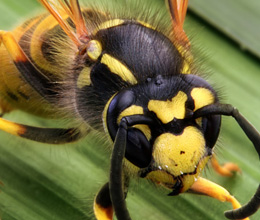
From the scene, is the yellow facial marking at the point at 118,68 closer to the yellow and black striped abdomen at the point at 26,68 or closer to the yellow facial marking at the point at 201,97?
the yellow facial marking at the point at 201,97

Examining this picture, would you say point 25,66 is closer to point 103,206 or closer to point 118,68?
point 118,68

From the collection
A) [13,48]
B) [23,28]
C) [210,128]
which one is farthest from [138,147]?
[23,28]

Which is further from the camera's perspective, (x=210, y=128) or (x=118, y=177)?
(x=210, y=128)

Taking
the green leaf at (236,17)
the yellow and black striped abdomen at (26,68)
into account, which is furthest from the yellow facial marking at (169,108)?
the green leaf at (236,17)

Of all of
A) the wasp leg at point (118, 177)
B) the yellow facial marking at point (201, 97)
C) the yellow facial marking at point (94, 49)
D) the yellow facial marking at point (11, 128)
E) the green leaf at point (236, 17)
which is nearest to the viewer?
the wasp leg at point (118, 177)

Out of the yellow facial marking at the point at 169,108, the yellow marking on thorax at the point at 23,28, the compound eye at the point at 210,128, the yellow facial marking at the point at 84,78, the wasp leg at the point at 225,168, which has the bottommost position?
the wasp leg at the point at 225,168

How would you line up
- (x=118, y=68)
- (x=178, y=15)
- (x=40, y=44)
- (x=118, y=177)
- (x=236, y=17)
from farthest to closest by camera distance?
1. (x=236, y=17)
2. (x=40, y=44)
3. (x=178, y=15)
4. (x=118, y=68)
5. (x=118, y=177)
